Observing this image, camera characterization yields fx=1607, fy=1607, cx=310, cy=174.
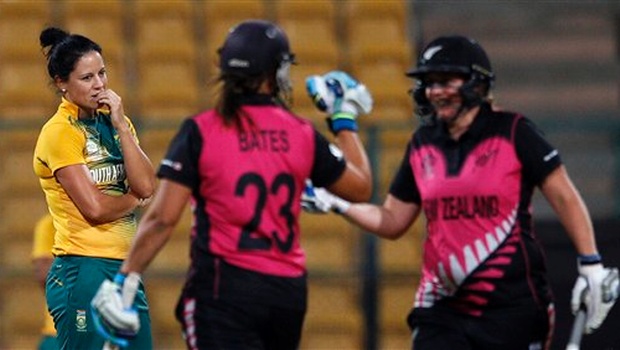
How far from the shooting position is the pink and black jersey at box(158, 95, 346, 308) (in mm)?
5598

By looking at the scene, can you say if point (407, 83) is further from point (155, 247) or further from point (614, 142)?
point (155, 247)

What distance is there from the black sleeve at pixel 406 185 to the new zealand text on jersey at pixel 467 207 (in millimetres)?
303

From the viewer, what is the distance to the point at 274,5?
1256 centimetres

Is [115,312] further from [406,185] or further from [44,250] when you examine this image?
[44,250]

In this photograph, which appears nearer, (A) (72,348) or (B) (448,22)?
(A) (72,348)

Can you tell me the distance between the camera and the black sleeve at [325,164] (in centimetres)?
576

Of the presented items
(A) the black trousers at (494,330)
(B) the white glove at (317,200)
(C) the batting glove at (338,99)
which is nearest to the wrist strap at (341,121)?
A: (C) the batting glove at (338,99)

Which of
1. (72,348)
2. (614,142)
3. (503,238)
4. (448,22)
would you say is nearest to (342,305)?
(614,142)

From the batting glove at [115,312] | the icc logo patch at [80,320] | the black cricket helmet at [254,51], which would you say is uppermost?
the black cricket helmet at [254,51]

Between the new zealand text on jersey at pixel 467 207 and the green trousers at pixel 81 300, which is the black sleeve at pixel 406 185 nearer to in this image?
the new zealand text on jersey at pixel 467 207

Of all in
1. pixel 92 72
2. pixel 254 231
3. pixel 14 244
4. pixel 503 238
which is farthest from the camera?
pixel 14 244

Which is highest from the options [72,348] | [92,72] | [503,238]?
[92,72]

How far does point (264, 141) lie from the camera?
5.64m

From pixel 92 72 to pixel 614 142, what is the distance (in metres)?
4.56
